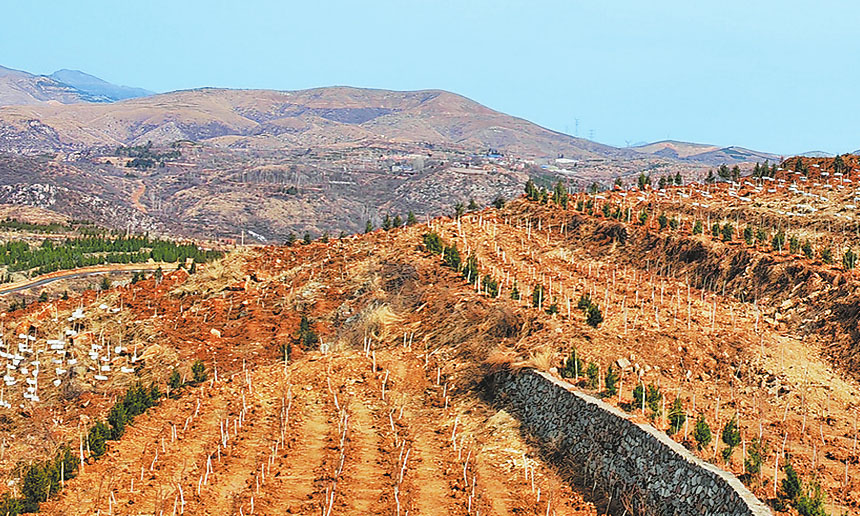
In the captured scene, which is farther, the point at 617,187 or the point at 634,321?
the point at 617,187

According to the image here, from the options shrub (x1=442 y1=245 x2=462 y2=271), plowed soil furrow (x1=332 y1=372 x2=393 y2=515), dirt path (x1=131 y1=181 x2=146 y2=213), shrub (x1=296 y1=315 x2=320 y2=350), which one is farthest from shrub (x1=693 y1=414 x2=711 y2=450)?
dirt path (x1=131 y1=181 x2=146 y2=213)

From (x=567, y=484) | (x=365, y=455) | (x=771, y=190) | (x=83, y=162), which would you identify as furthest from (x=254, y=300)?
(x=83, y=162)

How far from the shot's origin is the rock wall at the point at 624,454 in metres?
12.5

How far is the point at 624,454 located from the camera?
14.7m

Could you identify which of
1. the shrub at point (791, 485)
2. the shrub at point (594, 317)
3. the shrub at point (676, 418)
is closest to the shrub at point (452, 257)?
the shrub at point (594, 317)

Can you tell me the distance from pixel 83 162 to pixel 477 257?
172620 mm

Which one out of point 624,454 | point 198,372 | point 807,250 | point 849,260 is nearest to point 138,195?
point 198,372

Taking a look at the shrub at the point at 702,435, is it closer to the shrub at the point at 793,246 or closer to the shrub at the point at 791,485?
the shrub at the point at 791,485

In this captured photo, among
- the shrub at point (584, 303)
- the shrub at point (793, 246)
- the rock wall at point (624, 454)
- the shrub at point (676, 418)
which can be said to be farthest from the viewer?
the shrub at point (793, 246)

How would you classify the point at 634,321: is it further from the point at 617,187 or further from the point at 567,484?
the point at 617,187

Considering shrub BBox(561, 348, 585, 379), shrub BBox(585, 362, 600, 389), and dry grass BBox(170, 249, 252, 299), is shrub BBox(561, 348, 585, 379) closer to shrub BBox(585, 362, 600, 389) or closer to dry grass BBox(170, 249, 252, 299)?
shrub BBox(585, 362, 600, 389)

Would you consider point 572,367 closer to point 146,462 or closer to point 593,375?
point 593,375

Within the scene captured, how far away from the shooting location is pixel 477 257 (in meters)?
28.2

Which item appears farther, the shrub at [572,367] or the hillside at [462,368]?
the shrub at [572,367]
